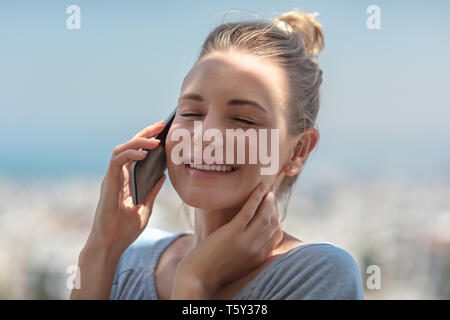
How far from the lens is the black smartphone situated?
143 centimetres

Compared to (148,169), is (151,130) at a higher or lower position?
higher

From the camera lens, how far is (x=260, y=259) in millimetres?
1325

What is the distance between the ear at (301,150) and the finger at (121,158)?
1.60 feet

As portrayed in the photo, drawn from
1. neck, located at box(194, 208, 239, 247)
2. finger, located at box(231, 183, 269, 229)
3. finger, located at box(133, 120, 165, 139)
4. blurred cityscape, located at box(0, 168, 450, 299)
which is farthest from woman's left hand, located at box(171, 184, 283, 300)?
blurred cityscape, located at box(0, 168, 450, 299)

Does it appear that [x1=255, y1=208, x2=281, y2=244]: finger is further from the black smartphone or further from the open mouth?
the black smartphone

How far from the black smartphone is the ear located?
0.43m

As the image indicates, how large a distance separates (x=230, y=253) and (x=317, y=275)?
0.84ft

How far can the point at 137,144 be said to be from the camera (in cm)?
142

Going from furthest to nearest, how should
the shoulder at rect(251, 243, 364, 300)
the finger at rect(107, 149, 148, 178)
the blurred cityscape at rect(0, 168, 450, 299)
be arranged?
1. the blurred cityscape at rect(0, 168, 450, 299)
2. the finger at rect(107, 149, 148, 178)
3. the shoulder at rect(251, 243, 364, 300)

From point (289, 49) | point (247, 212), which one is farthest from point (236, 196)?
point (289, 49)

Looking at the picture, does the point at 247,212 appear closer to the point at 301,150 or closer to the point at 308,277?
the point at 308,277

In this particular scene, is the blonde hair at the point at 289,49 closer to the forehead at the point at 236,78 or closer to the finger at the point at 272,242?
the forehead at the point at 236,78
